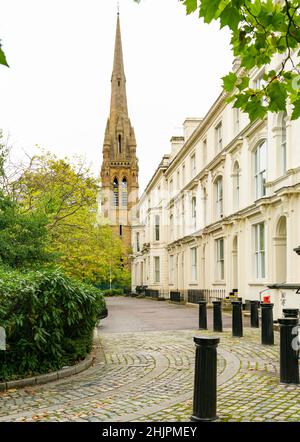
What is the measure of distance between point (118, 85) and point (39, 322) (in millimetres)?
88289

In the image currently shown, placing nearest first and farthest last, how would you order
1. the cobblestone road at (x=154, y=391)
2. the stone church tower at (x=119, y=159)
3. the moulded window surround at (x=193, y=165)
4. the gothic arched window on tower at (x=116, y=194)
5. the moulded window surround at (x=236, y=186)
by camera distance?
the cobblestone road at (x=154, y=391) < the moulded window surround at (x=236, y=186) < the moulded window surround at (x=193, y=165) < the gothic arched window on tower at (x=116, y=194) < the stone church tower at (x=119, y=159)

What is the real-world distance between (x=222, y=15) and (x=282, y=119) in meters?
14.3

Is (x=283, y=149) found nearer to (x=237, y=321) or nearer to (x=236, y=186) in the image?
(x=236, y=186)

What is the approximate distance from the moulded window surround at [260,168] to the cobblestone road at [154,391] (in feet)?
35.8

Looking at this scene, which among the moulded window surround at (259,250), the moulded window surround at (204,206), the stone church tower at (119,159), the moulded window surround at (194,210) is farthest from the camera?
the stone church tower at (119,159)

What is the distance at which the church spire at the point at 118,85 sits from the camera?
300 feet

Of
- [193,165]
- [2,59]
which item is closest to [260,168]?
[193,165]

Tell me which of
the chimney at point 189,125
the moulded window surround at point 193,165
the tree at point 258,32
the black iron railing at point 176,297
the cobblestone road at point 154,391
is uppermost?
the chimney at point 189,125

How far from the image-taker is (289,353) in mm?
7785

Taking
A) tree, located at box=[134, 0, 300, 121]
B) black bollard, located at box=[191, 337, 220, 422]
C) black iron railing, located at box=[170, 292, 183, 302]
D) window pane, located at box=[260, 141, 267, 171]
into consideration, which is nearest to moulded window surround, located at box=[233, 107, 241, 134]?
window pane, located at box=[260, 141, 267, 171]

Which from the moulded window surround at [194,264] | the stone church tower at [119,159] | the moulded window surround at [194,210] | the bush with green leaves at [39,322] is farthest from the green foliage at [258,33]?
the stone church tower at [119,159]

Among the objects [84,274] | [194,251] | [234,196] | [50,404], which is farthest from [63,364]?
[194,251]

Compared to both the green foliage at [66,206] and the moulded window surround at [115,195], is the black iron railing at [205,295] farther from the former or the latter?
the moulded window surround at [115,195]
